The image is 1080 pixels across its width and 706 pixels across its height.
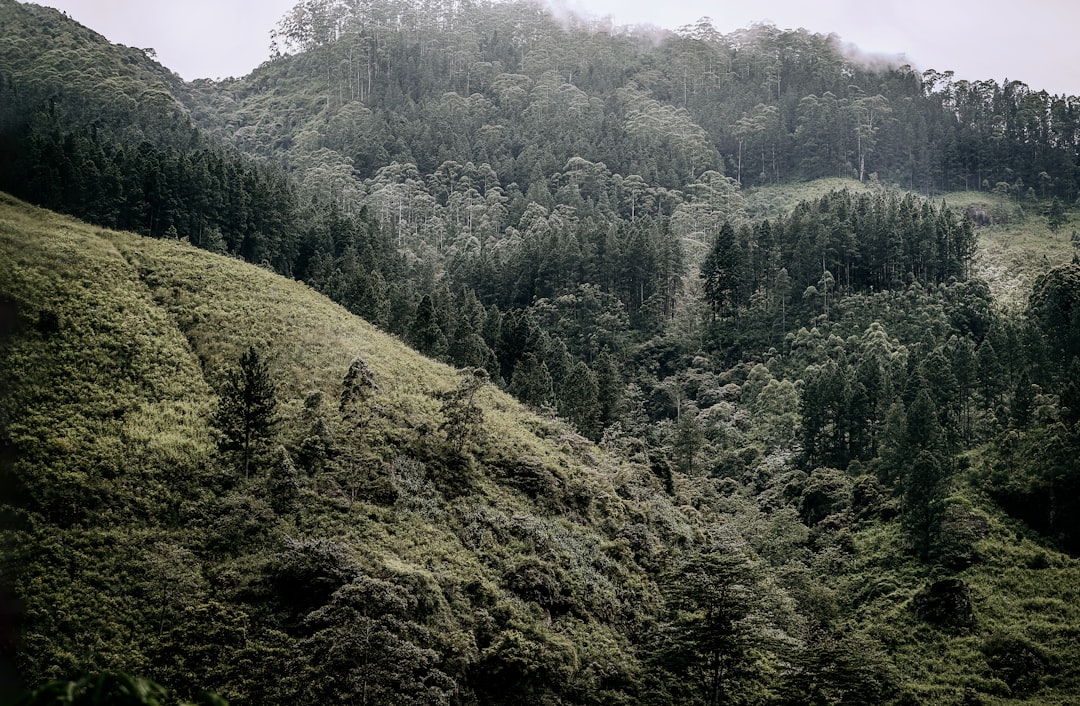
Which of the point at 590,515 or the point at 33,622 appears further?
the point at 590,515

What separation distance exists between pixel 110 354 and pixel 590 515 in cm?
3352

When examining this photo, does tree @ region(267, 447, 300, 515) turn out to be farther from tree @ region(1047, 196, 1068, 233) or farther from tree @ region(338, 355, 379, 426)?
tree @ region(1047, 196, 1068, 233)

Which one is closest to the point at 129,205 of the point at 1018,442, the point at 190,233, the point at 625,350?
the point at 190,233

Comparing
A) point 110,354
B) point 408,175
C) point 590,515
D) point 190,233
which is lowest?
point 590,515

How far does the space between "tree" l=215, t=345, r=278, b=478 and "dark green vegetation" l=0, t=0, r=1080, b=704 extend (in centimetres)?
30

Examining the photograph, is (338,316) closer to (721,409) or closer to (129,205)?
(129,205)

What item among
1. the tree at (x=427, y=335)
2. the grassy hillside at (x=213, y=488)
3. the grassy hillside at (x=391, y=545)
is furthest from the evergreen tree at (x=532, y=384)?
the tree at (x=427, y=335)

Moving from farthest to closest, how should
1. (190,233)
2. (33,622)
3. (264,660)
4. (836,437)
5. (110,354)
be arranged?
(190,233), (836,437), (110,354), (264,660), (33,622)

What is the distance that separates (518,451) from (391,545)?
16.7 metres

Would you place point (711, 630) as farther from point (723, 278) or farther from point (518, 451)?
point (723, 278)

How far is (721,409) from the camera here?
98188mm

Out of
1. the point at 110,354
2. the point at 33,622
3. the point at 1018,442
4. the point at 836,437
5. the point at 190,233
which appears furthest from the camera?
the point at 190,233

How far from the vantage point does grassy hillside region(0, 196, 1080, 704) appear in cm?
3850

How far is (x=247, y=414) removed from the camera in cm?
4866
